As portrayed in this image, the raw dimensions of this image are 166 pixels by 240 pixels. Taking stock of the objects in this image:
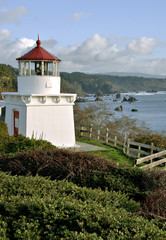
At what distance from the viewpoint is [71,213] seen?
4.23m

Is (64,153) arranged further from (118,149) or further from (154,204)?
(118,149)

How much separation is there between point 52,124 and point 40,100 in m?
1.62

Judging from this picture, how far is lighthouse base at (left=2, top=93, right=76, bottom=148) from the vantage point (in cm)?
1565

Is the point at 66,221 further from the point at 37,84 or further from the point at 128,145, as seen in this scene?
the point at 37,84

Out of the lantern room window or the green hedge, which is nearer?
the green hedge

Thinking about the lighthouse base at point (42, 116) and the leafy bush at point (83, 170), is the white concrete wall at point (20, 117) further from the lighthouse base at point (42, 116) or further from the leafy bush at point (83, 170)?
the leafy bush at point (83, 170)

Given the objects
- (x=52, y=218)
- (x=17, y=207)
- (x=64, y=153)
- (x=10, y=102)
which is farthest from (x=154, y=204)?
(x=10, y=102)

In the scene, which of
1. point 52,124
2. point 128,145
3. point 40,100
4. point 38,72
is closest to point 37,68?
point 38,72

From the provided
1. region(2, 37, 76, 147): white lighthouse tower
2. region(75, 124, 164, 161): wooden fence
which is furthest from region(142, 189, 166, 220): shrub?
region(2, 37, 76, 147): white lighthouse tower

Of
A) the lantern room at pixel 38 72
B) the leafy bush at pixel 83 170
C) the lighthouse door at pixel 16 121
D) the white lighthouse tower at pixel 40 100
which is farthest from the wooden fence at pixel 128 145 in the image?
the leafy bush at pixel 83 170

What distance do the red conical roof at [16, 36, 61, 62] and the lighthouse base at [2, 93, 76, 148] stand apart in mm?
2039

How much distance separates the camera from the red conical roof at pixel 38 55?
50.3ft

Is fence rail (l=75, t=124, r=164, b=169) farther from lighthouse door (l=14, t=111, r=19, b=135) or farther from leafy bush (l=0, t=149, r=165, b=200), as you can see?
leafy bush (l=0, t=149, r=165, b=200)

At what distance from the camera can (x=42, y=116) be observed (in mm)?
16000
